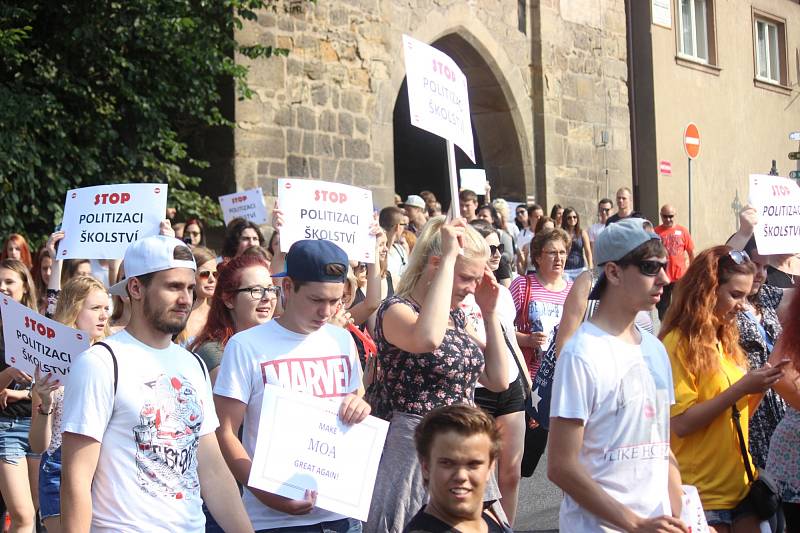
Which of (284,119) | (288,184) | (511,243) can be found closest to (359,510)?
(288,184)

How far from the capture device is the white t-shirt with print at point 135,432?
3.54 meters

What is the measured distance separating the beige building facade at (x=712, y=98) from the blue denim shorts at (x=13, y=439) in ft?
60.4

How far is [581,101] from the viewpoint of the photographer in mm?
20219

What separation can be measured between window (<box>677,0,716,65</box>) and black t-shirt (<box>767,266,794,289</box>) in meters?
17.7

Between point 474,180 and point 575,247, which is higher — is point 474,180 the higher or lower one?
the higher one

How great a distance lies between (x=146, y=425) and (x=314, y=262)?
87 cm

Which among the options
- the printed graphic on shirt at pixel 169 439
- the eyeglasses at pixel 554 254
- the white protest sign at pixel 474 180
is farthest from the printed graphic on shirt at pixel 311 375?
the white protest sign at pixel 474 180

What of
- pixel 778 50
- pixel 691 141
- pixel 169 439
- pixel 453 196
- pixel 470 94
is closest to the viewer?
pixel 169 439

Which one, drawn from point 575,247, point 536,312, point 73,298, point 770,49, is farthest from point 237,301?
point 770,49

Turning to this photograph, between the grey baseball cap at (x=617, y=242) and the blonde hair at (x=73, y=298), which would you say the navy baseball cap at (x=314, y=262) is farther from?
the blonde hair at (x=73, y=298)

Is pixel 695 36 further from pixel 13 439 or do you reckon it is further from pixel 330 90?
pixel 13 439

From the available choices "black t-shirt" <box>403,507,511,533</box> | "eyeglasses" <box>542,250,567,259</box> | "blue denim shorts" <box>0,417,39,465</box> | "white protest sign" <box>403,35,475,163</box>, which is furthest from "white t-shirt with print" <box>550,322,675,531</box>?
"eyeglasses" <box>542,250,567,259</box>

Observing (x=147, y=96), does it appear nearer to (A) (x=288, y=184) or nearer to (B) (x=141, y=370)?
(A) (x=288, y=184)

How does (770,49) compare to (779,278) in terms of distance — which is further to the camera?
(770,49)
